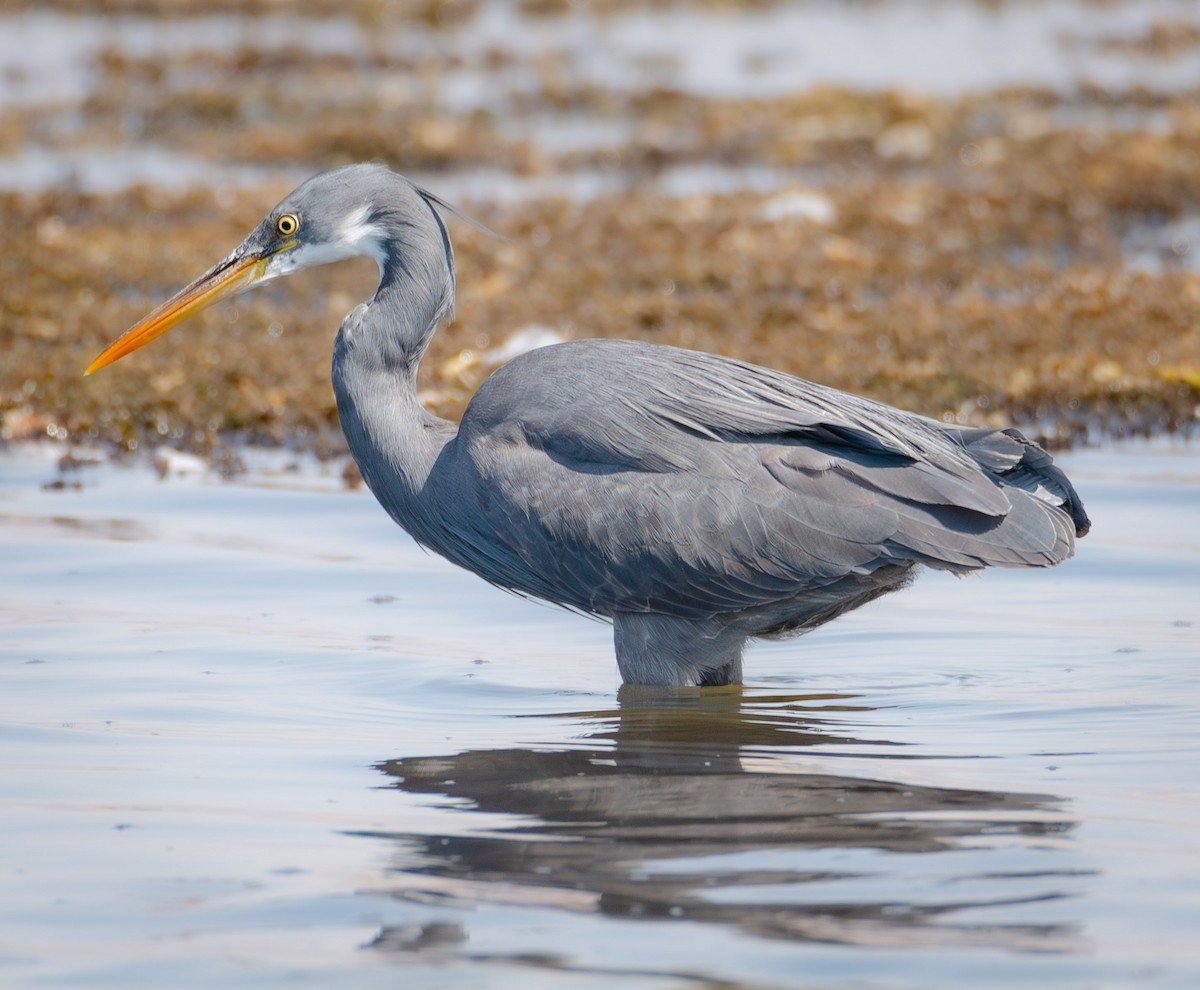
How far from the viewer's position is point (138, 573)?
809 centimetres

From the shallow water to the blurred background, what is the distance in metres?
2.28

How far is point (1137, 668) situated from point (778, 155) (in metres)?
13.6

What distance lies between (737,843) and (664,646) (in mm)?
1882

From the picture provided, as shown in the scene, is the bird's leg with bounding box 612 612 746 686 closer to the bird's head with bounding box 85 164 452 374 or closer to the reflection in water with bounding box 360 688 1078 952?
the reflection in water with bounding box 360 688 1078 952

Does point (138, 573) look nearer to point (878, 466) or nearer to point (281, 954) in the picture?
point (878, 466)

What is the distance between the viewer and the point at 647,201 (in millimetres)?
15773

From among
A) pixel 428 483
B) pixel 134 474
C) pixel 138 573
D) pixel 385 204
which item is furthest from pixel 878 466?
pixel 134 474

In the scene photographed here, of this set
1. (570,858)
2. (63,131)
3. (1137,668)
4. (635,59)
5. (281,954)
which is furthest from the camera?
(635,59)

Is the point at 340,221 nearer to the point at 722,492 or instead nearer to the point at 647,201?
the point at 722,492

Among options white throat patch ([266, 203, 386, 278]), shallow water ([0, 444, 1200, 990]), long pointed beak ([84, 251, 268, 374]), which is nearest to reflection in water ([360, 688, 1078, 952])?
shallow water ([0, 444, 1200, 990])

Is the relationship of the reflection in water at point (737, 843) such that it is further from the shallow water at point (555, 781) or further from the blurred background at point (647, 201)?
the blurred background at point (647, 201)

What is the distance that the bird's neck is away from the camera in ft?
22.4

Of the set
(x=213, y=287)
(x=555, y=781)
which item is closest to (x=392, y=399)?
(x=213, y=287)

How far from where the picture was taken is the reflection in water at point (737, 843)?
14.2ft
